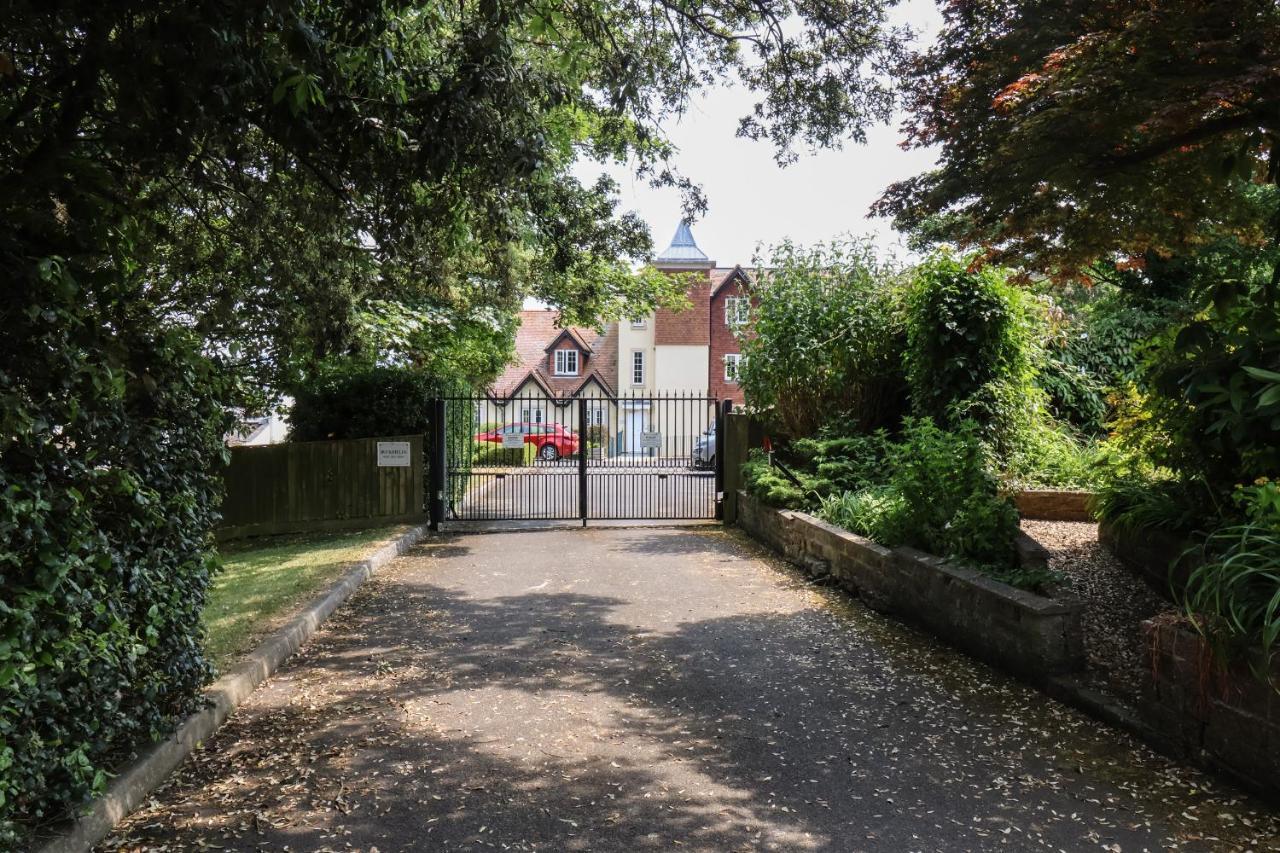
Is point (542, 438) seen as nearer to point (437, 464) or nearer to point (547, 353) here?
point (437, 464)

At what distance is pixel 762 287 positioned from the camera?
1432 centimetres

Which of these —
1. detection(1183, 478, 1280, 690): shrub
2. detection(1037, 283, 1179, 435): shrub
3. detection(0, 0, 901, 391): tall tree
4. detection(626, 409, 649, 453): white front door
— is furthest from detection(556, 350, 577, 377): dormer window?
detection(1183, 478, 1280, 690): shrub

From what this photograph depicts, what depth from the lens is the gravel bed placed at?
5.57m

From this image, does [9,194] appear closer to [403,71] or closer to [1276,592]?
[403,71]

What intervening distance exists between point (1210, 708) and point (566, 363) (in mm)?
42761

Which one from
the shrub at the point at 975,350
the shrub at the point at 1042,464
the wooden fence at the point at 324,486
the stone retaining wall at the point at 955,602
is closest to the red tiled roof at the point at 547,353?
the wooden fence at the point at 324,486

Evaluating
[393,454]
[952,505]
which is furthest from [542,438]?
[952,505]

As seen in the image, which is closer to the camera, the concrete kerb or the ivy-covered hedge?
the ivy-covered hedge

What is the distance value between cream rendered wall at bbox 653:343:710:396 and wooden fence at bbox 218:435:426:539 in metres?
33.2

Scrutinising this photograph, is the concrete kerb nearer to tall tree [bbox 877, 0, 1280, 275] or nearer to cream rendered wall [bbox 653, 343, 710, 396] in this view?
tall tree [bbox 877, 0, 1280, 275]

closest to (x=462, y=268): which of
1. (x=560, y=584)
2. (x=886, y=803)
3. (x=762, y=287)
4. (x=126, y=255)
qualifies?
(x=560, y=584)

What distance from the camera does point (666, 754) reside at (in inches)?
180

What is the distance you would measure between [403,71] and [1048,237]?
5102 millimetres

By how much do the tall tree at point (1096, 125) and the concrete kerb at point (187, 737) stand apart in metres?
5.87
